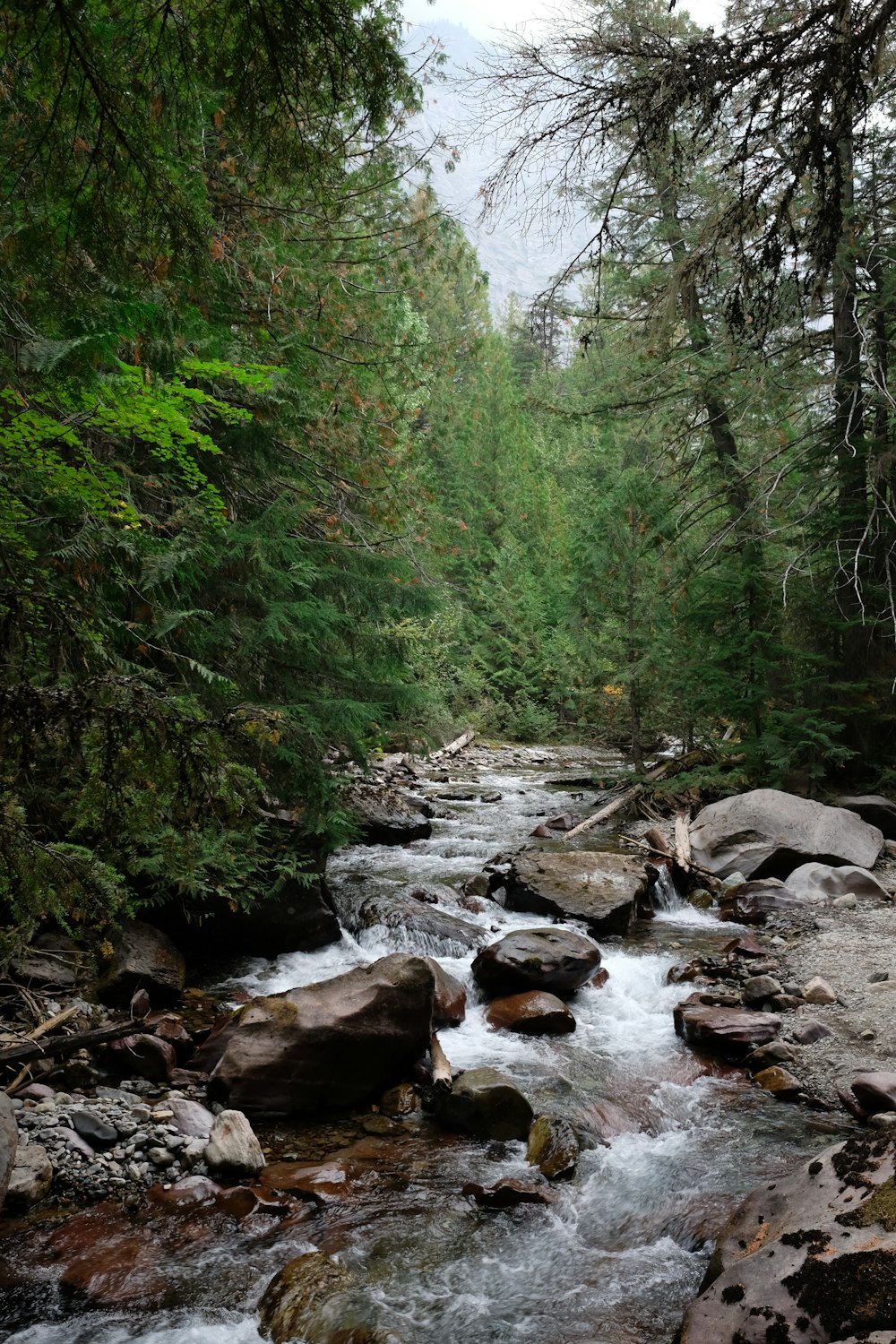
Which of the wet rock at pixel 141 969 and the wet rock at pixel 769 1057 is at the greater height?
the wet rock at pixel 141 969

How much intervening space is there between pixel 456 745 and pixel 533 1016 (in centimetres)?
1545

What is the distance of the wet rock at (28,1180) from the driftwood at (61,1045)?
0.69 metres

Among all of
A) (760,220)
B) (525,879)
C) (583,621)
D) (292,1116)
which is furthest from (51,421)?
(583,621)

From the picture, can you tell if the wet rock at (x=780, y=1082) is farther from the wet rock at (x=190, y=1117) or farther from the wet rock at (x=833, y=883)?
the wet rock at (x=833, y=883)

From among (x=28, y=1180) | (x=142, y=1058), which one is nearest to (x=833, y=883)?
(x=142, y=1058)

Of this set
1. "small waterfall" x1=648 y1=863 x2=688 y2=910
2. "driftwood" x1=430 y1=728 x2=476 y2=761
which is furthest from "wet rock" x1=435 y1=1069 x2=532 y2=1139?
"driftwood" x1=430 y1=728 x2=476 y2=761

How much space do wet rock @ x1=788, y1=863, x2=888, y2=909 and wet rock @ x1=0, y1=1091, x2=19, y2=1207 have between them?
8.24 meters

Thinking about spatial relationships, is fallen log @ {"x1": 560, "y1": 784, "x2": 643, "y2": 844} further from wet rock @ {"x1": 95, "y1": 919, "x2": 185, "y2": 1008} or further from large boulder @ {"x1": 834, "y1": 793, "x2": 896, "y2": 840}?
wet rock @ {"x1": 95, "y1": 919, "x2": 185, "y2": 1008}

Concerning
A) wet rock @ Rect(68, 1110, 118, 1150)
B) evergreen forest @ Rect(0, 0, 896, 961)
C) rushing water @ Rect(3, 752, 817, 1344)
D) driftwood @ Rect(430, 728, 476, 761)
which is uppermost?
evergreen forest @ Rect(0, 0, 896, 961)

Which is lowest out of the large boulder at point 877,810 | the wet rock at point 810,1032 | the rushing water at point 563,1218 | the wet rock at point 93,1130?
the rushing water at point 563,1218

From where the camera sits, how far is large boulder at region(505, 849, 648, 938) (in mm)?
8844

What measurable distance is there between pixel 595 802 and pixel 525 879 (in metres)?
5.96

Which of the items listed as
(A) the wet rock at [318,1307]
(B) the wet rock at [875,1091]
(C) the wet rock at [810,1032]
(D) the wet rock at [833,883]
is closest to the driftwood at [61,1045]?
(A) the wet rock at [318,1307]

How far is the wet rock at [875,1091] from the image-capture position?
16.0 ft
